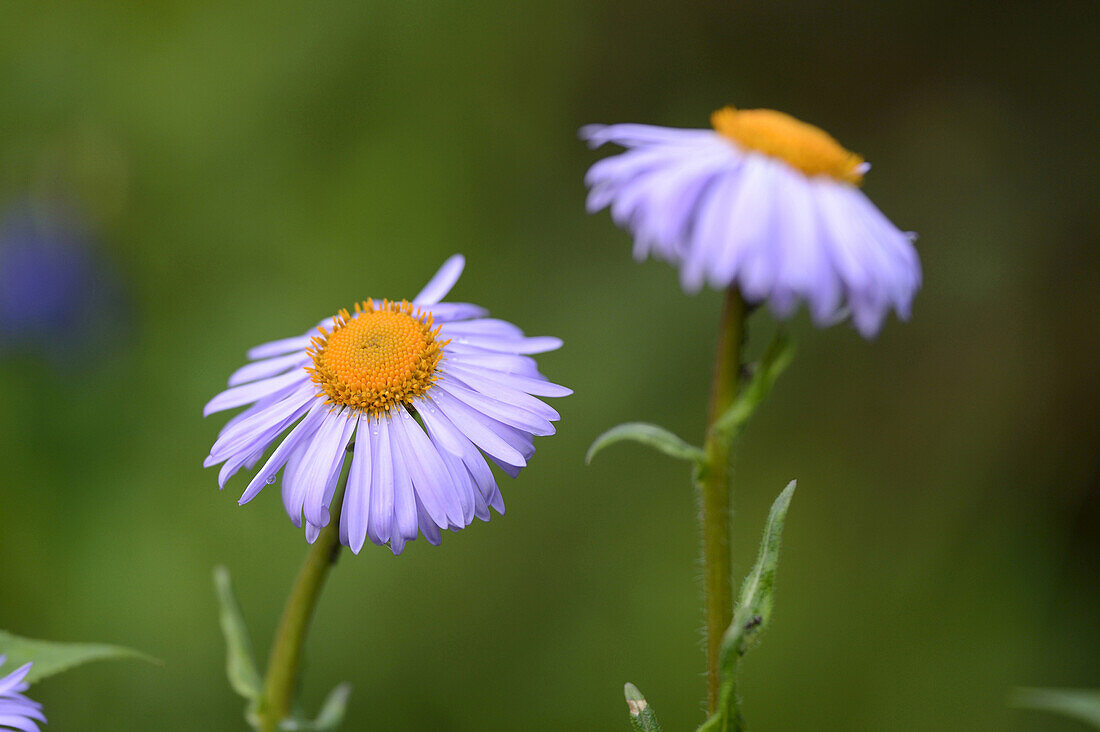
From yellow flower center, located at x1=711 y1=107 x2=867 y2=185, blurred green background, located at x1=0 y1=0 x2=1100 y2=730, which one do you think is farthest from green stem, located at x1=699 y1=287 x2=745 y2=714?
blurred green background, located at x1=0 y1=0 x2=1100 y2=730

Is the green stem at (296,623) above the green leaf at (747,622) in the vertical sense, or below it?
below

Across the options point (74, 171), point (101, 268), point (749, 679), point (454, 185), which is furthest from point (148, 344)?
point (749, 679)

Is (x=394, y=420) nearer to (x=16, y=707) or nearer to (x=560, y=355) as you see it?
(x=16, y=707)

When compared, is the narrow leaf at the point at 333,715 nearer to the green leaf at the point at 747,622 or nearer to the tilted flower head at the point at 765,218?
the green leaf at the point at 747,622

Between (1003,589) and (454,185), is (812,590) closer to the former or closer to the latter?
(1003,589)

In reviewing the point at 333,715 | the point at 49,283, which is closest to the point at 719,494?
the point at 333,715

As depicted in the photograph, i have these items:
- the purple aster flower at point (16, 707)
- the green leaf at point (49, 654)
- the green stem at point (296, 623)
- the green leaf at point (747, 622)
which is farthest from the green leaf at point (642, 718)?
the purple aster flower at point (16, 707)
